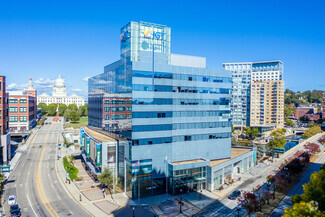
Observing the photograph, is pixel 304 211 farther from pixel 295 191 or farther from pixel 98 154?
pixel 98 154

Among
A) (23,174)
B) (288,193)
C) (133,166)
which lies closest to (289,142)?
(288,193)

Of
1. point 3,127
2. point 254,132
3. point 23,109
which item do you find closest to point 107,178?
point 3,127

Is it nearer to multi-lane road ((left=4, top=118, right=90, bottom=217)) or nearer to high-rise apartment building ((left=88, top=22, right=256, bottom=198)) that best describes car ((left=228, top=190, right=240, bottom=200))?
high-rise apartment building ((left=88, top=22, right=256, bottom=198))

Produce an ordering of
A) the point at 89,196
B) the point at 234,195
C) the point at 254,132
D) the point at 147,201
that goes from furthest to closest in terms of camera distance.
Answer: the point at 254,132, the point at 89,196, the point at 234,195, the point at 147,201

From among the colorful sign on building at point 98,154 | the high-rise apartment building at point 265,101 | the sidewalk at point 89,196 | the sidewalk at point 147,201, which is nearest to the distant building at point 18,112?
the sidewalk at point 89,196

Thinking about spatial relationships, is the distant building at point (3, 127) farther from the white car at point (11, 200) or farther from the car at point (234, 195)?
the car at point (234, 195)

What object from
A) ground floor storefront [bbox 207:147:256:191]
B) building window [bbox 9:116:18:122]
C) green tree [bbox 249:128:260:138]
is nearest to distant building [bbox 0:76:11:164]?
building window [bbox 9:116:18:122]

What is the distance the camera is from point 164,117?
49.8m

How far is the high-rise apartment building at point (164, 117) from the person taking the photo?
47375 mm

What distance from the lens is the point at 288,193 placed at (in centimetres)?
5166

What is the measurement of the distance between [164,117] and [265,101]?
12558 centimetres

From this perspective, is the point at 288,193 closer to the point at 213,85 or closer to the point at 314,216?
the point at 213,85

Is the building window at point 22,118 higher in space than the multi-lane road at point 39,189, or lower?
higher

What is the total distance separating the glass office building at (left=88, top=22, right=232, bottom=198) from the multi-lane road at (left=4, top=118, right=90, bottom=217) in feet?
38.4
